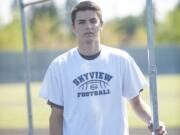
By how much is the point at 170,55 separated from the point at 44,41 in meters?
26.1

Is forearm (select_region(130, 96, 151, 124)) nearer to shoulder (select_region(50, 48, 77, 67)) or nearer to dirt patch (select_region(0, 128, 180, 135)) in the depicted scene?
shoulder (select_region(50, 48, 77, 67))

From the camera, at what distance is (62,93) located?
13.9 ft

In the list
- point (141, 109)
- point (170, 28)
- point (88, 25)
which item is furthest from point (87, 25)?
point (170, 28)

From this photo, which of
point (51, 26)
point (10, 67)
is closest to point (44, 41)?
point (51, 26)

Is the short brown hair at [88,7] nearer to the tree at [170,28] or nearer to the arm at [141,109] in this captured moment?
the arm at [141,109]

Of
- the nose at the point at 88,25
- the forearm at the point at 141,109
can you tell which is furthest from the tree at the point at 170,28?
the nose at the point at 88,25

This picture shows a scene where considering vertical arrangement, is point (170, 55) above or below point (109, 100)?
above

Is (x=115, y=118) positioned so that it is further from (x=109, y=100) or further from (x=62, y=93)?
(x=62, y=93)

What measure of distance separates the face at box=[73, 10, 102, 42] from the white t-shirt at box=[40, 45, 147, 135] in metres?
0.16

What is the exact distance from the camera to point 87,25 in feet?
13.5

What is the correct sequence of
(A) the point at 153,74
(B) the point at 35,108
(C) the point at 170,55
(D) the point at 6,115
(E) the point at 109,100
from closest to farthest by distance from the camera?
(A) the point at 153,74 < (E) the point at 109,100 < (D) the point at 6,115 < (B) the point at 35,108 < (C) the point at 170,55

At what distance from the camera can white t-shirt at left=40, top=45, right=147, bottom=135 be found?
4.14 meters

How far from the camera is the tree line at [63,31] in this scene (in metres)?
61.4

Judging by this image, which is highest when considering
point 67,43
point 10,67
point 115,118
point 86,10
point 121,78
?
point 67,43
